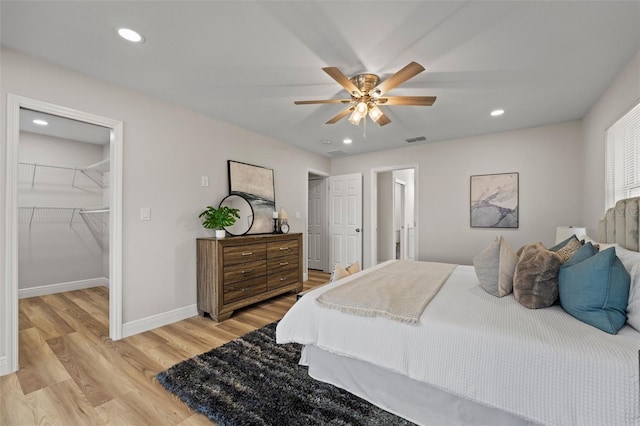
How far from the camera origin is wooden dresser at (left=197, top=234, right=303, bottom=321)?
293 cm

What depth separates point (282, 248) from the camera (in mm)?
3795

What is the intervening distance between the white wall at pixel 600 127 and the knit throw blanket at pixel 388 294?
78.7 inches

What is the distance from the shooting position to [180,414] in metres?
1.55

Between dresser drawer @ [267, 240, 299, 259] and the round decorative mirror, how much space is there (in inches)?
17.6

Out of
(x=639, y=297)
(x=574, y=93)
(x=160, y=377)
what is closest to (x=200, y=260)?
(x=160, y=377)

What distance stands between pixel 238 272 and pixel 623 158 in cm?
396

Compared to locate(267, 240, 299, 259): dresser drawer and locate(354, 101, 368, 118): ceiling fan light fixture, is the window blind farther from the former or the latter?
locate(267, 240, 299, 259): dresser drawer

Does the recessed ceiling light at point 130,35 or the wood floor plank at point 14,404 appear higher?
the recessed ceiling light at point 130,35

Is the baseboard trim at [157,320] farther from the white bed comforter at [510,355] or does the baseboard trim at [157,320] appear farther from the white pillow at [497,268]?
the white pillow at [497,268]

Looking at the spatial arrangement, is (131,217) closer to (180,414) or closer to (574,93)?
(180,414)

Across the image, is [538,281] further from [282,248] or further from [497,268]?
[282,248]

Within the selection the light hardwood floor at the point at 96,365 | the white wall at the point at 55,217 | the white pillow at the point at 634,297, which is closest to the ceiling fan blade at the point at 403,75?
the white pillow at the point at 634,297

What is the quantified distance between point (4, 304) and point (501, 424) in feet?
10.8

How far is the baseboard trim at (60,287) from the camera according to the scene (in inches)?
146
